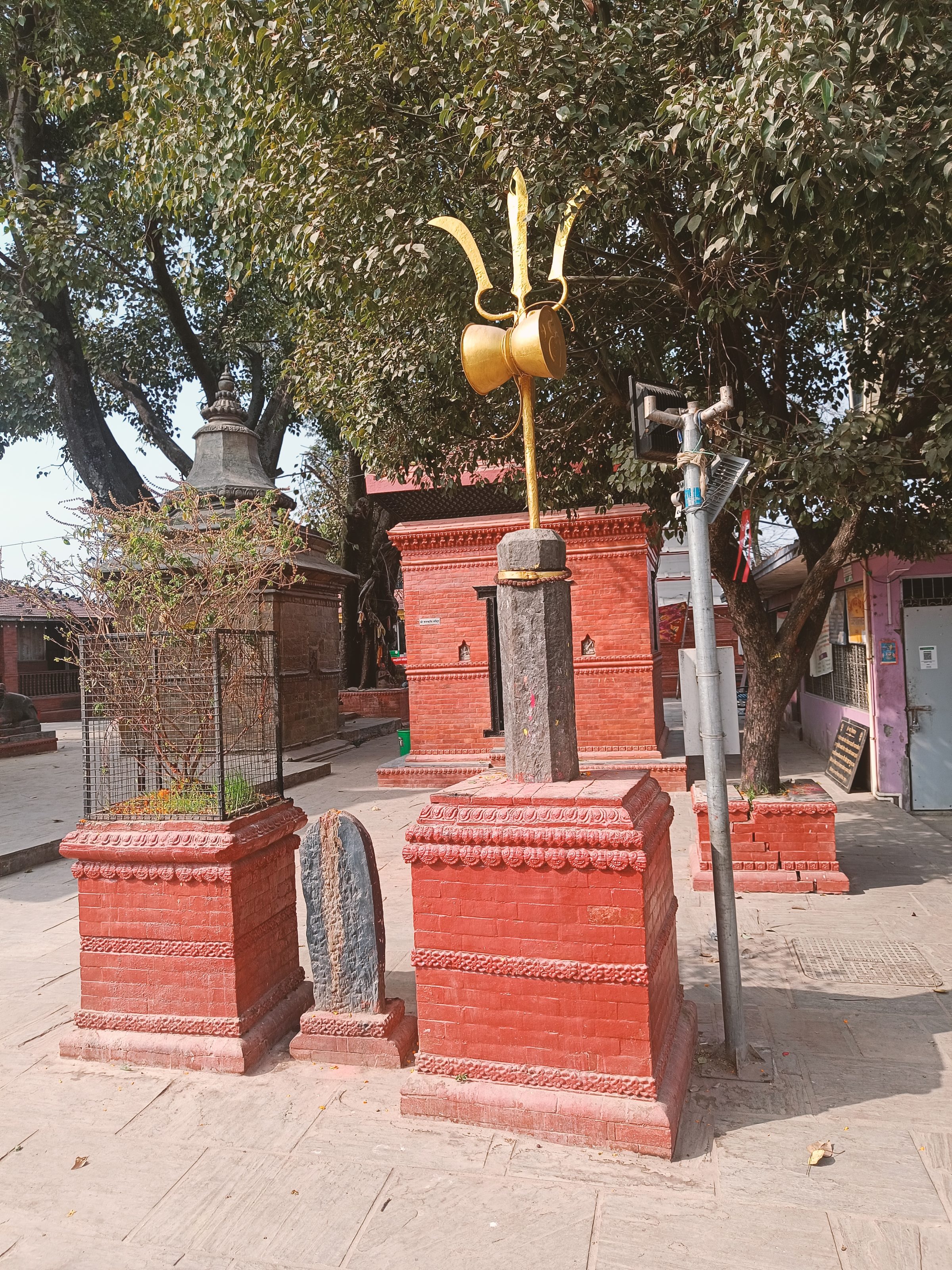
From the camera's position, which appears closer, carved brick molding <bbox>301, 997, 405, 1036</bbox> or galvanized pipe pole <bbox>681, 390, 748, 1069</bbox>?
galvanized pipe pole <bbox>681, 390, 748, 1069</bbox>

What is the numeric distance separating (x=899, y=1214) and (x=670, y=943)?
139cm

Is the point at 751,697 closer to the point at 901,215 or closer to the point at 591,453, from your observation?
the point at 591,453

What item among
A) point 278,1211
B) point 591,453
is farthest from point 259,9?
point 278,1211

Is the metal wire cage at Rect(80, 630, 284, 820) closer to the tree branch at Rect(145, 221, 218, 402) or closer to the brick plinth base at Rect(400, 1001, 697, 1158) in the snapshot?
the brick plinth base at Rect(400, 1001, 697, 1158)

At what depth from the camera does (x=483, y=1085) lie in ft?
12.4

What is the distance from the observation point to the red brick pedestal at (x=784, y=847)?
23.1 ft

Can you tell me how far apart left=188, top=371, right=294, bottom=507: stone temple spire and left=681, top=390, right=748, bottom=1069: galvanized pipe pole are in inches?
414

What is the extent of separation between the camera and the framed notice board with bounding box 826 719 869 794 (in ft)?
35.1

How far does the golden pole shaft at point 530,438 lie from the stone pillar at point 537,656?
156 millimetres

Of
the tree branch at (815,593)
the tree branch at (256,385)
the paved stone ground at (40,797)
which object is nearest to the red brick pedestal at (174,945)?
the tree branch at (815,593)

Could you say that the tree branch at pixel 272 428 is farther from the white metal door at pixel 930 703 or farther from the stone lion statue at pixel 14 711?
the white metal door at pixel 930 703

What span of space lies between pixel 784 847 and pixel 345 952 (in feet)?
13.9

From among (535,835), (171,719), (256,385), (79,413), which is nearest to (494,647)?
(171,719)

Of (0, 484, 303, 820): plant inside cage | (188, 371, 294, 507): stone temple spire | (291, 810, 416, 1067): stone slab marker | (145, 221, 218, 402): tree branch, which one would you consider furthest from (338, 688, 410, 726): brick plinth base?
(291, 810, 416, 1067): stone slab marker
